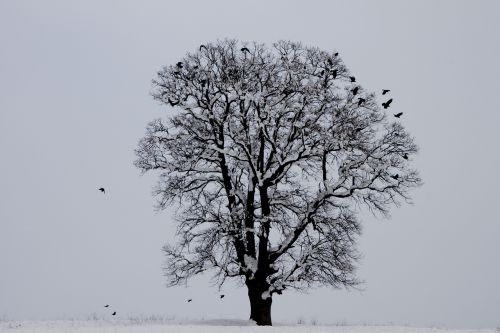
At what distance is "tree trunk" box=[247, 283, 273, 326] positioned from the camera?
24.7m

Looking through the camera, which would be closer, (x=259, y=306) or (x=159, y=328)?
(x=159, y=328)

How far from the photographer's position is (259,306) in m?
24.8

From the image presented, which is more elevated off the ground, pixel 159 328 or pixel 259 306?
pixel 259 306

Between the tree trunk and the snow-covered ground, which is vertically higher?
the tree trunk

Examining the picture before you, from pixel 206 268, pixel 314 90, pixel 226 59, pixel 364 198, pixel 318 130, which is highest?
pixel 226 59

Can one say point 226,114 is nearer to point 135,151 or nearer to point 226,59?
point 226,59

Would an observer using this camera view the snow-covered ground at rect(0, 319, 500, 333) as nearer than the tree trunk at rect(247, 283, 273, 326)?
Yes

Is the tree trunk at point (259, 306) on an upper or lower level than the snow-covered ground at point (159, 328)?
upper

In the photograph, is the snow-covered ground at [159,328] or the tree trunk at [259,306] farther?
the tree trunk at [259,306]

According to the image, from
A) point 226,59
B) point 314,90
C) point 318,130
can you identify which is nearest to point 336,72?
point 314,90

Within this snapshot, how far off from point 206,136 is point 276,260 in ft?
19.3

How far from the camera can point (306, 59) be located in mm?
25281

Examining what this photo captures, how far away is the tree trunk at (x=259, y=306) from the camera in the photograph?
24719 mm

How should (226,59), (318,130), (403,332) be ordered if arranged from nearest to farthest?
1. (403,332)
2. (318,130)
3. (226,59)
